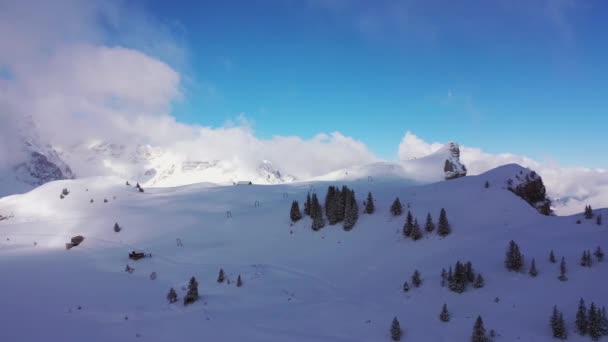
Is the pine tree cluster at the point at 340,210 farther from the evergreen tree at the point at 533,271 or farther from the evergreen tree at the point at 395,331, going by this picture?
the evergreen tree at the point at 395,331

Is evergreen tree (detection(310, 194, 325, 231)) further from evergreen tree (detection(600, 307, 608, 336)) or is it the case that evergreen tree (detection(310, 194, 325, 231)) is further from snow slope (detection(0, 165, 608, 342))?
evergreen tree (detection(600, 307, 608, 336))

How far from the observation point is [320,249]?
59.6 metres

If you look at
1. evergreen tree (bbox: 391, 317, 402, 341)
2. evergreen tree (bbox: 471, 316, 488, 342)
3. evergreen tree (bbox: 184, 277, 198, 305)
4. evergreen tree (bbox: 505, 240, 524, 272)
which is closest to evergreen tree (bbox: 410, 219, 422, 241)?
evergreen tree (bbox: 505, 240, 524, 272)

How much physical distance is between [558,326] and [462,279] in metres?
10.4

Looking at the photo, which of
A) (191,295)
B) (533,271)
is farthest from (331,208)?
(533,271)

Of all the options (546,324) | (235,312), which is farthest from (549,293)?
(235,312)

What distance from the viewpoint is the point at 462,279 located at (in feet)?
129

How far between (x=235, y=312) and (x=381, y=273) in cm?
1961

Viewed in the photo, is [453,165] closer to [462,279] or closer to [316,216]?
[316,216]

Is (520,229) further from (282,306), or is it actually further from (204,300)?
(204,300)

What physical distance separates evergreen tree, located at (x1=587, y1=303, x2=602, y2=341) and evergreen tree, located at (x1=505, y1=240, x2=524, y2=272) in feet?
37.0

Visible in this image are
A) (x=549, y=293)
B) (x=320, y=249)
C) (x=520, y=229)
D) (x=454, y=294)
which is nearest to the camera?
(x=549, y=293)

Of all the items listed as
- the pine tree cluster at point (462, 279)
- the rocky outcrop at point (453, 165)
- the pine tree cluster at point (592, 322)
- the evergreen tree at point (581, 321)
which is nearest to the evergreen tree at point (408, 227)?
the pine tree cluster at point (462, 279)

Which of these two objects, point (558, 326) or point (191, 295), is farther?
point (191, 295)
